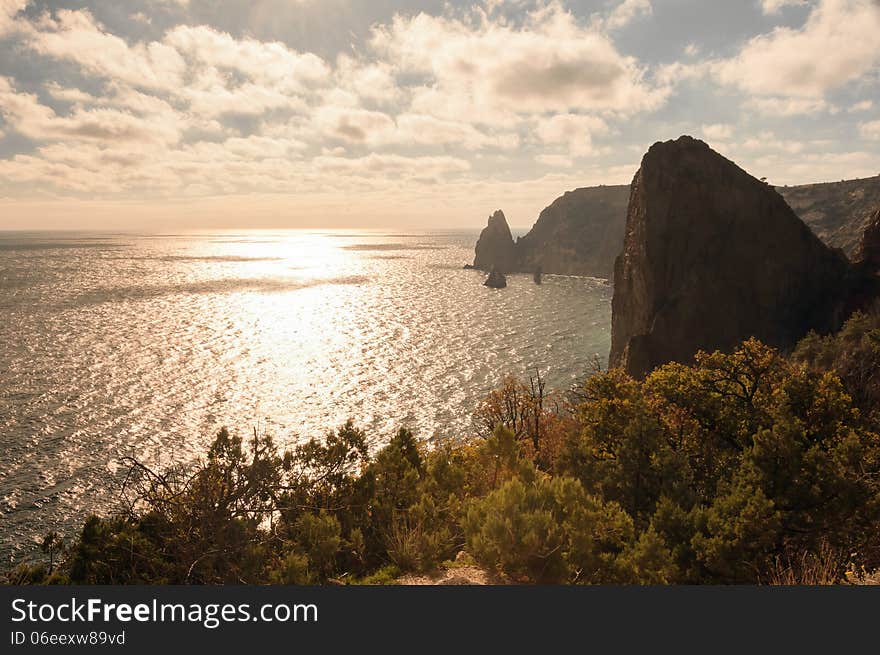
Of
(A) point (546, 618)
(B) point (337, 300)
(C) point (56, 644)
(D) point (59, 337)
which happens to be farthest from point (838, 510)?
(B) point (337, 300)

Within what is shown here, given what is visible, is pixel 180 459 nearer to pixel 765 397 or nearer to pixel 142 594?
pixel 142 594

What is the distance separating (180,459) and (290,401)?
1824cm

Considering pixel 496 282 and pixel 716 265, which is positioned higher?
pixel 716 265

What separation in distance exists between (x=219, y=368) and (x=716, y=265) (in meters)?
77.2

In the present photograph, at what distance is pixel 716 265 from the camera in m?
67.2

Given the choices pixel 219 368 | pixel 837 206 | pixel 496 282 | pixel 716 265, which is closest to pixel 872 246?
pixel 716 265

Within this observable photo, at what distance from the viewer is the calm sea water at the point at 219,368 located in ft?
151

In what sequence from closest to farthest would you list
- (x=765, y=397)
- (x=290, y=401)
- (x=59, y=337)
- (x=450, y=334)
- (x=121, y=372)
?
(x=765, y=397)
(x=290, y=401)
(x=121, y=372)
(x=59, y=337)
(x=450, y=334)

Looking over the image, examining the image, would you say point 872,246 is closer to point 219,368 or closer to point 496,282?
point 219,368

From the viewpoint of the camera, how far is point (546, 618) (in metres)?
8.00

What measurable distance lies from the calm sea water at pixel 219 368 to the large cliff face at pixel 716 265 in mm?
15885

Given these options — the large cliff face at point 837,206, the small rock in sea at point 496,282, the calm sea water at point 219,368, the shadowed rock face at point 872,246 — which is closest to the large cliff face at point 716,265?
the shadowed rock face at point 872,246

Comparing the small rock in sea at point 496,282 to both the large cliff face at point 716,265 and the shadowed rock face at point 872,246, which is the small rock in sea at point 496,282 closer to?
the large cliff face at point 716,265

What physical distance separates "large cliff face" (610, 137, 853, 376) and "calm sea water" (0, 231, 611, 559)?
625 inches
